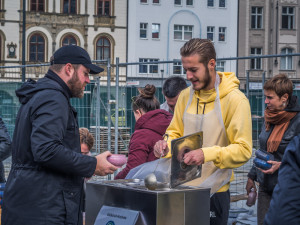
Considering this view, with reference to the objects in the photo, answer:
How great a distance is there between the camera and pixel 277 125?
15.2 feet

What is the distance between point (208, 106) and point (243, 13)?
43.0 m

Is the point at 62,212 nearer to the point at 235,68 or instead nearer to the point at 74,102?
the point at 74,102

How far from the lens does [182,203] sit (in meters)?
3.10

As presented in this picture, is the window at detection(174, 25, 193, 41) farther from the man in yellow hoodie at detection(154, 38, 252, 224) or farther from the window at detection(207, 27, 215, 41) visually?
the man in yellow hoodie at detection(154, 38, 252, 224)

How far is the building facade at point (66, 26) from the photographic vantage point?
4097 cm

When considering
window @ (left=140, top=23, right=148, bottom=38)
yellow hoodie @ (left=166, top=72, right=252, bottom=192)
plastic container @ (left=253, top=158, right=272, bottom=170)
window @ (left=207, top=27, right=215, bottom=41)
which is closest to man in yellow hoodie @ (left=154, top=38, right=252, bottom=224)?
yellow hoodie @ (left=166, top=72, right=252, bottom=192)

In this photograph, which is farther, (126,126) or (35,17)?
(35,17)

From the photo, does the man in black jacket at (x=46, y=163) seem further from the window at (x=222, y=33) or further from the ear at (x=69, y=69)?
the window at (x=222, y=33)

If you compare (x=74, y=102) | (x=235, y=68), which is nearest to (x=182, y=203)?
(x=74, y=102)

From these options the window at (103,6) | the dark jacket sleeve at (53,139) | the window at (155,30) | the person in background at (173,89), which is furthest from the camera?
the window at (103,6)

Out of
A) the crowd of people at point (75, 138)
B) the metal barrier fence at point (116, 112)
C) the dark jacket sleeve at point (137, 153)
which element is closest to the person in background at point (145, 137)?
the dark jacket sleeve at point (137, 153)

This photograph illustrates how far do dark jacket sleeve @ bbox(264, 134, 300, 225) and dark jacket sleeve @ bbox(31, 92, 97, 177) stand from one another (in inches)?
56.3

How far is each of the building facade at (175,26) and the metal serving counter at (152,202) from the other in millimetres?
38173

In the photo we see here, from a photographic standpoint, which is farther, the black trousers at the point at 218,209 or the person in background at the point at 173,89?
the person in background at the point at 173,89
